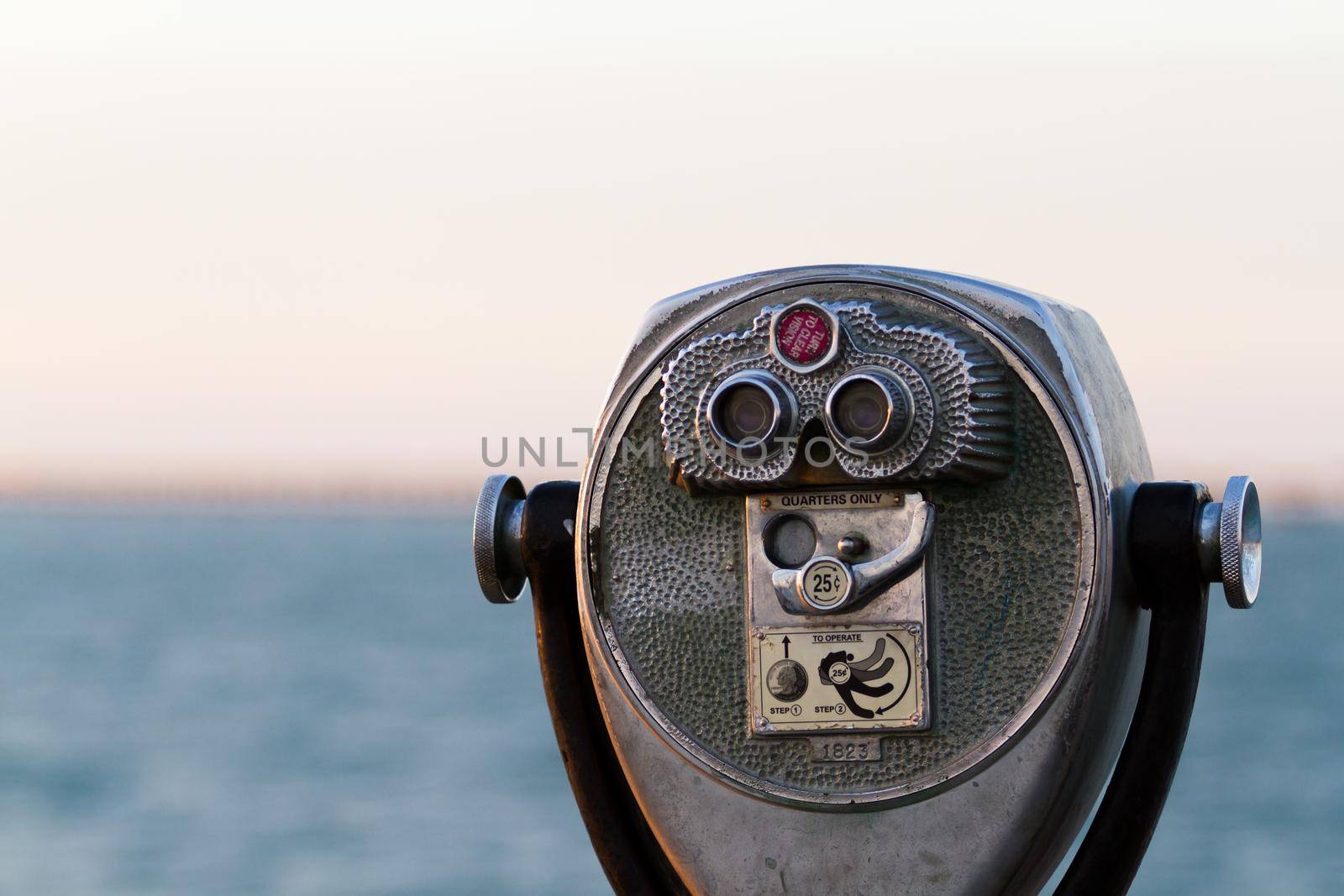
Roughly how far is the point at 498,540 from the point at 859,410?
0.52m

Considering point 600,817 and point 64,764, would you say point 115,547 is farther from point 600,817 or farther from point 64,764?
point 600,817

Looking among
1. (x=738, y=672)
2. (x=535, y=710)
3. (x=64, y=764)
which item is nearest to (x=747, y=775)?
(x=738, y=672)

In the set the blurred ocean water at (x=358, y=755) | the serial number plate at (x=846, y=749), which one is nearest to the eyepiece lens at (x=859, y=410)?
the serial number plate at (x=846, y=749)

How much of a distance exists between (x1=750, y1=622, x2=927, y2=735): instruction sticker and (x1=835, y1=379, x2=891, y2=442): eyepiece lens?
22cm

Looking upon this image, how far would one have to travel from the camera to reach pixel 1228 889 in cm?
1045

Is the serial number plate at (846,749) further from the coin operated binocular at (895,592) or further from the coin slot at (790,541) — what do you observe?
the coin slot at (790,541)

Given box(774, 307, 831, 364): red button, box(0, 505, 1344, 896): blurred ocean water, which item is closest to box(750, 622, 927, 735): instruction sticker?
box(774, 307, 831, 364): red button

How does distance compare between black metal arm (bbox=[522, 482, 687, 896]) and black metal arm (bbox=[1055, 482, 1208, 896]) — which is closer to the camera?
black metal arm (bbox=[1055, 482, 1208, 896])

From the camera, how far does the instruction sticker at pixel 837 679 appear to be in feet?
7.50

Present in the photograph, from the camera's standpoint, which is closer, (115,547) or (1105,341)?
(1105,341)

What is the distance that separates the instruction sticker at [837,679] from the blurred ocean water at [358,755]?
7661 millimetres

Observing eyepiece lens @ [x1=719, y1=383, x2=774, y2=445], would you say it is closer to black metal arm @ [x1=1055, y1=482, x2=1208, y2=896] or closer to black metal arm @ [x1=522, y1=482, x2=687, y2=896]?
black metal arm @ [x1=522, y1=482, x2=687, y2=896]

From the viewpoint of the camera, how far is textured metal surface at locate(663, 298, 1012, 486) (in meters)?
2.27

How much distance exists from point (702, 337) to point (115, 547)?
187 feet
